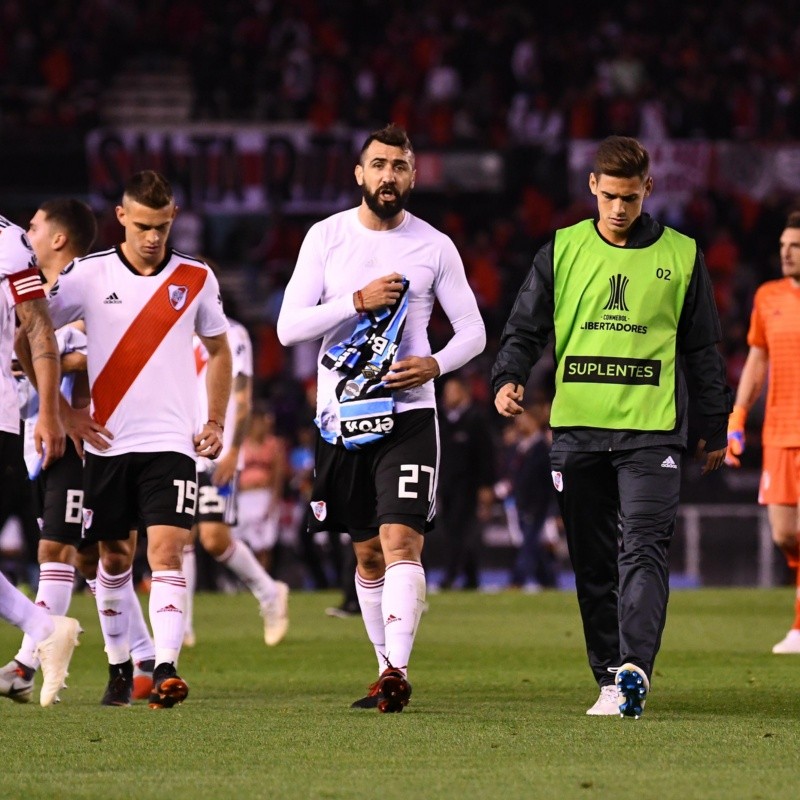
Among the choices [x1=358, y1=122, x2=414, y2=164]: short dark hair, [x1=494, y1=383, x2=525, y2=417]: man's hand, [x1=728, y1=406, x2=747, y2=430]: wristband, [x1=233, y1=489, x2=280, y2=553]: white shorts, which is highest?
[x1=358, y1=122, x2=414, y2=164]: short dark hair

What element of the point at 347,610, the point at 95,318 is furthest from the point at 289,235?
the point at 95,318

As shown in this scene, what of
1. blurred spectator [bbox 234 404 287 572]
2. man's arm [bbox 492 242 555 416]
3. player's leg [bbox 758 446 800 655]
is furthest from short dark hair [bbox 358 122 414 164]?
blurred spectator [bbox 234 404 287 572]

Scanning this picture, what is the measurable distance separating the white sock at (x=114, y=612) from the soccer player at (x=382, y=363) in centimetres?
96

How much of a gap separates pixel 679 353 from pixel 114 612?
8.80 ft

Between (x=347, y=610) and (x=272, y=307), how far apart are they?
1199 cm

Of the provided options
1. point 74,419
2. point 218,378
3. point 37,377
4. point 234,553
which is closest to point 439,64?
point 234,553

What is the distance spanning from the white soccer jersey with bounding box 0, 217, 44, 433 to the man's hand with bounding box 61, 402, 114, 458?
0.40 meters

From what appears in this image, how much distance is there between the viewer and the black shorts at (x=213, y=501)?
35.9 feet

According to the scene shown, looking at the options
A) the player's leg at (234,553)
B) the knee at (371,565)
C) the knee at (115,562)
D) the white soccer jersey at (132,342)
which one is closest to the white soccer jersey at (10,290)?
the white soccer jersey at (132,342)

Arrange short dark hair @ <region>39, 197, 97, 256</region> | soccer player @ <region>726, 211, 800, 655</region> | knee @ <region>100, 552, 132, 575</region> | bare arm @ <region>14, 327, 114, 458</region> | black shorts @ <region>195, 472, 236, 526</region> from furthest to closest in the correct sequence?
black shorts @ <region>195, 472, 236, 526</region> → soccer player @ <region>726, 211, 800, 655</region> → short dark hair @ <region>39, 197, 97, 256</region> → knee @ <region>100, 552, 132, 575</region> → bare arm @ <region>14, 327, 114, 458</region>

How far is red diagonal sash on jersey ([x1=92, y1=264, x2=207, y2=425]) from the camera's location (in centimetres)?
718

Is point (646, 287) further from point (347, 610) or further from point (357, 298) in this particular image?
point (347, 610)

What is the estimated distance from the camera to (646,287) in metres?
6.70

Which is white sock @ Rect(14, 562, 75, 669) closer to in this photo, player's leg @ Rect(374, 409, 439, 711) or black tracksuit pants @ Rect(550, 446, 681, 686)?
player's leg @ Rect(374, 409, 439, 711)
